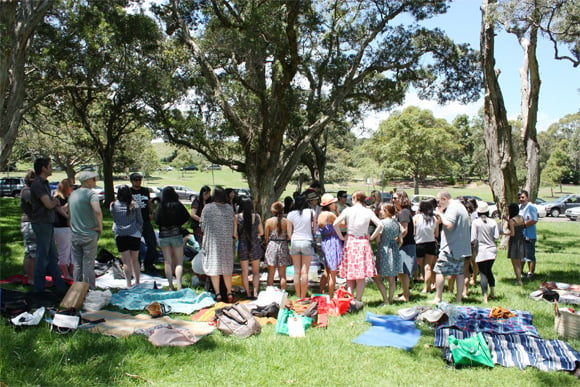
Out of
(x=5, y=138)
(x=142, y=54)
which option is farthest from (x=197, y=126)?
(x=5, y=138)

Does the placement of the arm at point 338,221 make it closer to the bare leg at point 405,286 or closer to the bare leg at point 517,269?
the bare leg at point 405,286

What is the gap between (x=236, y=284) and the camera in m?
7.18

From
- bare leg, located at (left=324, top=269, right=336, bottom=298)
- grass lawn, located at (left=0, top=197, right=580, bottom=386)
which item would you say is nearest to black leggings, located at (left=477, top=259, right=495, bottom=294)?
grass lawn, located at (left=0, top=197, right=580, bottom=386)

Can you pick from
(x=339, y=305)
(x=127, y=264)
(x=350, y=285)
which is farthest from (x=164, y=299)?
(x=350, y=285)

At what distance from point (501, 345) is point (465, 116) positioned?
6301 centimetres

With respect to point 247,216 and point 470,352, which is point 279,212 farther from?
point 470,352

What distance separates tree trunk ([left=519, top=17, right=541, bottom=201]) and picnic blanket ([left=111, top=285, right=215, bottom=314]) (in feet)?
33.9

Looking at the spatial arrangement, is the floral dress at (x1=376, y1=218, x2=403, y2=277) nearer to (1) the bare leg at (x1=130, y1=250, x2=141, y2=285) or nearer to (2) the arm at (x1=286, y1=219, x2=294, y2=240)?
(2) the arm at (x1=286, y1=219, x2=294, y2=240)

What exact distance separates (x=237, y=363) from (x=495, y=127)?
939cm

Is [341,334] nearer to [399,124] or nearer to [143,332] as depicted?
[143,332]

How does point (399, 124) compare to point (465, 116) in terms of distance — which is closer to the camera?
point (399, 124)

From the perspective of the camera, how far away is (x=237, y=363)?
432cm

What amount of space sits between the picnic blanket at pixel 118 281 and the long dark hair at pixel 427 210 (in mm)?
4493

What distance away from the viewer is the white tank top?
739 centimetres
